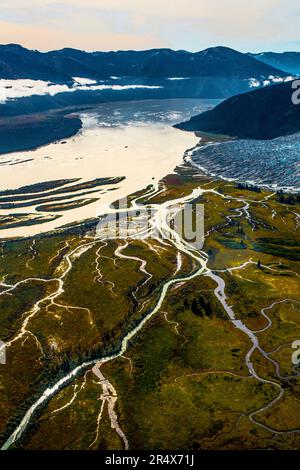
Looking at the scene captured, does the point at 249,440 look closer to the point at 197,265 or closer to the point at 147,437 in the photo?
the point at 147,437

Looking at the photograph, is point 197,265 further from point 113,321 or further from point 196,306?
point 113,321

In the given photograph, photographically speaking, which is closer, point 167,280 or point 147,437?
point 147,437

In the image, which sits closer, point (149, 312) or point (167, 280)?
point (149, 312)

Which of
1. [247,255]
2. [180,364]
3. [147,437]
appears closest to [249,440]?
[147,437]

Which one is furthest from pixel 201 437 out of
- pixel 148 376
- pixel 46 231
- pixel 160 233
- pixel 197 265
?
Result: pixel 46 231
